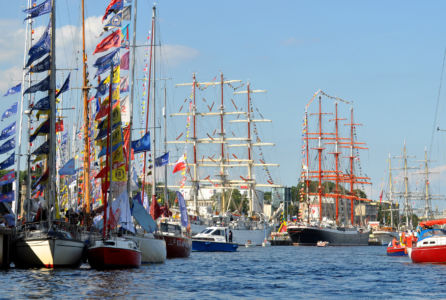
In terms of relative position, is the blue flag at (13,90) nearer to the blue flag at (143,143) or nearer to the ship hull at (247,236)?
the blue flag at (143,143)

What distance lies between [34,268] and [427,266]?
91.0 feet

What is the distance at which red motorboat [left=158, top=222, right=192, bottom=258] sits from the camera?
70.8 metres

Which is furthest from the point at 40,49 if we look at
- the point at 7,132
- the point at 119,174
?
the point at 119,174

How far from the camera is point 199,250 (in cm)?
9719

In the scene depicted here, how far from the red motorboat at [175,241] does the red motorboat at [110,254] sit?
2019cm

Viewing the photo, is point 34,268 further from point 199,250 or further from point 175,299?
point 199,250

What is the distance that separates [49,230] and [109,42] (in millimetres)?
17039

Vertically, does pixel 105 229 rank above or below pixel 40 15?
below

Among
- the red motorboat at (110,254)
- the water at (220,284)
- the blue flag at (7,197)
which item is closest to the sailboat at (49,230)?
the water at (220,284)

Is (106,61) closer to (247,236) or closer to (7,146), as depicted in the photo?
(7,146)

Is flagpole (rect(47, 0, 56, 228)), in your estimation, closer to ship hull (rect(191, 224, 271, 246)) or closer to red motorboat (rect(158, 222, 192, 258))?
red motorboat (rect(158, 222, 192, 258))

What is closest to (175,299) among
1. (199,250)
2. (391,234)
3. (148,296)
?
(148,296)

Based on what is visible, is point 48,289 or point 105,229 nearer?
point 48,289

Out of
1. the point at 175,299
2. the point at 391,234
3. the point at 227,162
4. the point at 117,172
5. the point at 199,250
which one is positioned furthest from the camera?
the point at 391,234
